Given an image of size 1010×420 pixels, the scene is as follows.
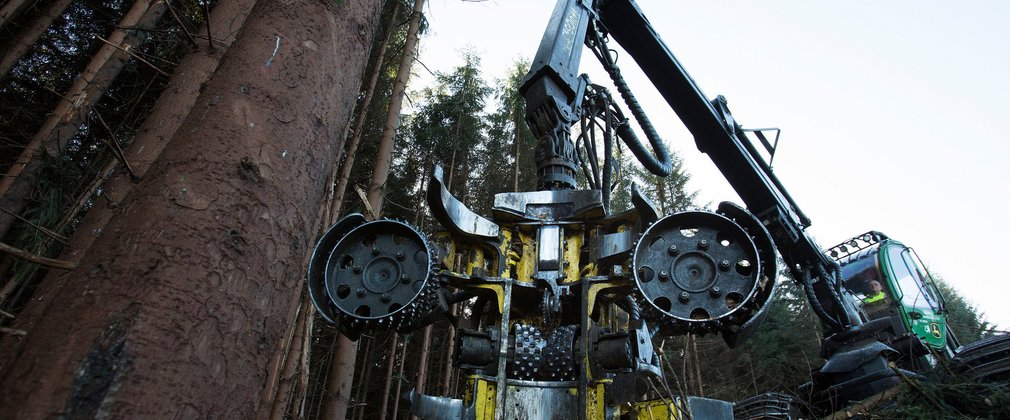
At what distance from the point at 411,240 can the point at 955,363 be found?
211 inches

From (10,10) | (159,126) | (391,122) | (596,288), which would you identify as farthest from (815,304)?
(10,10)

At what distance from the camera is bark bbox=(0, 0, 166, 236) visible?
249 inches

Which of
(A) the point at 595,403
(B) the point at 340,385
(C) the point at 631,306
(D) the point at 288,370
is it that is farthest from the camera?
(B) the point at 340,385

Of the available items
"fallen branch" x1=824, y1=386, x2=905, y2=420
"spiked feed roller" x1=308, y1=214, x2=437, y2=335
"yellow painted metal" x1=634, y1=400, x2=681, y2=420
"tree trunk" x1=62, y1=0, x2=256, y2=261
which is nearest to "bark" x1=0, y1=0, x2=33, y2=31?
"tree trunk" x1=62, y1=0, x2=256, y2=261

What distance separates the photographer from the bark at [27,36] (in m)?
7.08

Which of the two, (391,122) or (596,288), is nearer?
(596,288)

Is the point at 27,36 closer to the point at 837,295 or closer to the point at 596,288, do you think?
the point at 596,288

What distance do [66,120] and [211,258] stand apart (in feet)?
23.9

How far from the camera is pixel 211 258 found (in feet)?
4.91

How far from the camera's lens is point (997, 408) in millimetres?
4352

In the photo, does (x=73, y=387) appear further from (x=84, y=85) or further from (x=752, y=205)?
(x=84, y=85)

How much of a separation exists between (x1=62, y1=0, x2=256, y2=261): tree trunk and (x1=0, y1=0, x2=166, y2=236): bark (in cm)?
65

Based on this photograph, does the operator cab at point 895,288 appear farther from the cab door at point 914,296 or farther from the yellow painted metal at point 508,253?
the yellow painted metal at point 508,253

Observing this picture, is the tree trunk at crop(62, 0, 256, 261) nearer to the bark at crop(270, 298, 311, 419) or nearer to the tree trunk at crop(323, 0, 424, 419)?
the bark at crop(270, 298, 311, 419)
